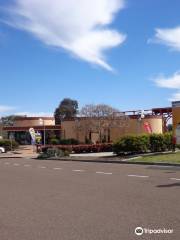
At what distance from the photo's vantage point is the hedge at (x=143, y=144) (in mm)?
34906

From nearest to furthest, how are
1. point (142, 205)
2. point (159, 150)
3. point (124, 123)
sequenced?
point (142, 205) → point (159, 150) → point (124, 123)

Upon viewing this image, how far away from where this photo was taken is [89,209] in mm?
10891

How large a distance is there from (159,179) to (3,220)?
326 inches

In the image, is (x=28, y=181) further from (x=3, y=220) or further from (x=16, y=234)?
(x=16, y=234)

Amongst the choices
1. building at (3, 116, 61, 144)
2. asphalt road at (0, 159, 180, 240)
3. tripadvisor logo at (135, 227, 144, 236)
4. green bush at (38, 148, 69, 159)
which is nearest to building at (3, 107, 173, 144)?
building at (3, 116, 61, 144)

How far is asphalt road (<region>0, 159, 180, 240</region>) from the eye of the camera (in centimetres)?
850

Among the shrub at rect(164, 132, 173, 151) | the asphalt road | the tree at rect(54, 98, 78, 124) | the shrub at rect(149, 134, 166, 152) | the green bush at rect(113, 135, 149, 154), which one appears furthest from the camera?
the tree at rect(54, 98, 78, 124)

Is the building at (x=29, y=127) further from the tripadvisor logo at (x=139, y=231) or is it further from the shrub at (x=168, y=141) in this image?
the tripadvisor logo at (x=139, y=231)

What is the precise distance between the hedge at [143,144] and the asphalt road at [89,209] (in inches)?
710

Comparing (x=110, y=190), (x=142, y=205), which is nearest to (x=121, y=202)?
(x=142, y=205)

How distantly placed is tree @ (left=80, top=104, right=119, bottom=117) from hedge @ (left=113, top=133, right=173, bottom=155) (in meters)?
29.4

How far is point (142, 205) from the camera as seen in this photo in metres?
11.2

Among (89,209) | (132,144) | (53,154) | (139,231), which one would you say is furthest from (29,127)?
(139,231)
